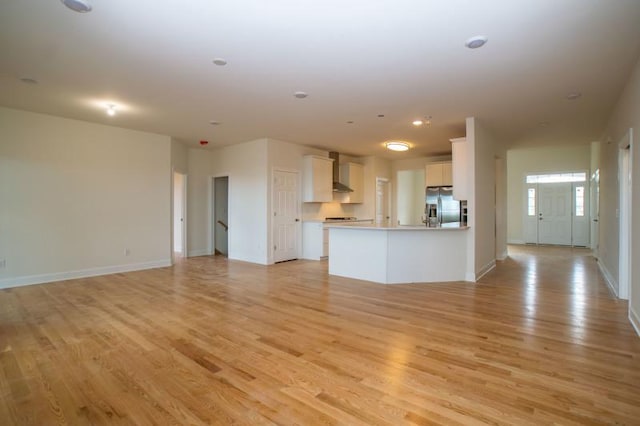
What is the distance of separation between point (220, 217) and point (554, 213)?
10.2 m

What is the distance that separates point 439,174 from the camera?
8.59 meters

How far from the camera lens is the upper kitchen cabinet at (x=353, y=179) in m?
9.15

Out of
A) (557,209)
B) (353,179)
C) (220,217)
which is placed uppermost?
(353,179)

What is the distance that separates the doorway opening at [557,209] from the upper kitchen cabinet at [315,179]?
700 centimetres

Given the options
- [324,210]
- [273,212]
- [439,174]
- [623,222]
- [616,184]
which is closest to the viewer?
[623,222]

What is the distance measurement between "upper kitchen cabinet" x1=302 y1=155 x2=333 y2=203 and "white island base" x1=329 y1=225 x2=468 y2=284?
2535 mm

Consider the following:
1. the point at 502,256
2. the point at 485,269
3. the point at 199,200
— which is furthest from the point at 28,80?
the point at 502,256

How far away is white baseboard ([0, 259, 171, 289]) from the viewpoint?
Answer: 516 cm

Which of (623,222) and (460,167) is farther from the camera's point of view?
(460,167)

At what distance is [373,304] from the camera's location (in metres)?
4.16

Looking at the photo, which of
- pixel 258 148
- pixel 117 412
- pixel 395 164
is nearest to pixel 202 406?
pixel 117 412

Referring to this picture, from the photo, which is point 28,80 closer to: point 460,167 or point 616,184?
point 460,167

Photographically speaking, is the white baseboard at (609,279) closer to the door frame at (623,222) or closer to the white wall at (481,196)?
the door frame at (623,222)

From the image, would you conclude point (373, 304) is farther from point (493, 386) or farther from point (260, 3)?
point (260, 3)
